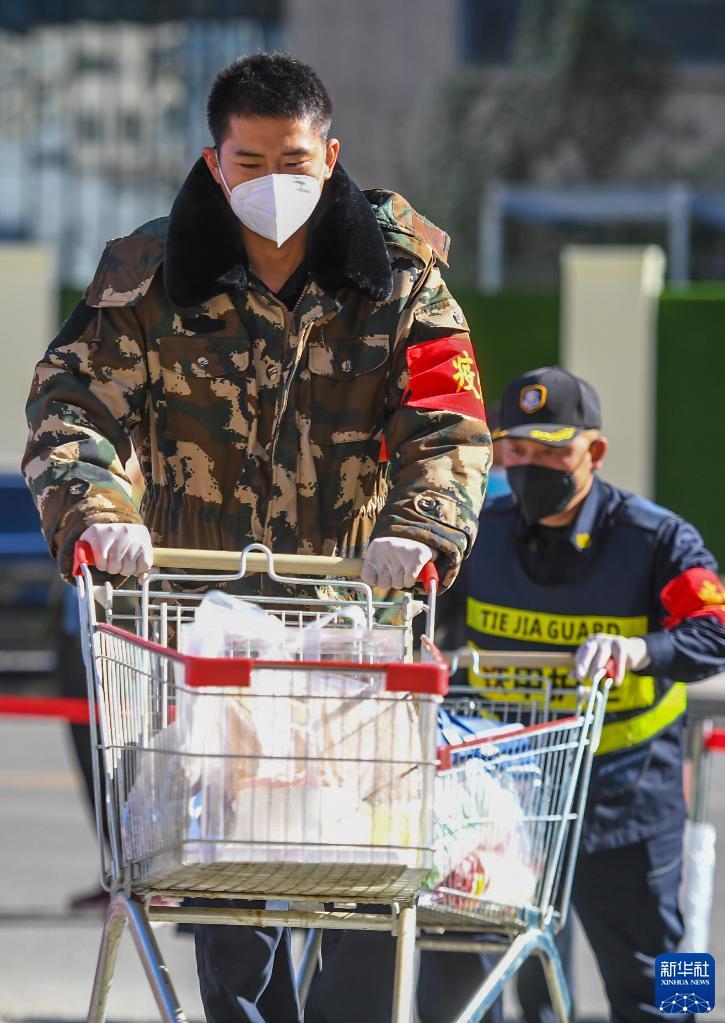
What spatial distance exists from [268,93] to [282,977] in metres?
1.81

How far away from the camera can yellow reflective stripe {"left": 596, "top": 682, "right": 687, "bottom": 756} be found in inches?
192

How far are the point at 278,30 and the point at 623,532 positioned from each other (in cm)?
3150

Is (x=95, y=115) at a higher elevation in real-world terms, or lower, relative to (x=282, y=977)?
higher

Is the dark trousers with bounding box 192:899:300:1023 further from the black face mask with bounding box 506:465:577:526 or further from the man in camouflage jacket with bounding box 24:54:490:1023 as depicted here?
the black face mask with bounding box 506:465:577:526

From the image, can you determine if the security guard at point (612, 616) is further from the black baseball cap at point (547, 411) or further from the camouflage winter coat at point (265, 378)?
the camouflage winter coat at point (265, 378)

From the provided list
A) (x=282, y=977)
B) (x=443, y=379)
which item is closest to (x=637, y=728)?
(x=282, y=977)

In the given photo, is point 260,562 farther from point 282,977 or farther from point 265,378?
point 282,977

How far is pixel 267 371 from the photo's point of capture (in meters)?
3.88

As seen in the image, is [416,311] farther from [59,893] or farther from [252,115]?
[59,893]

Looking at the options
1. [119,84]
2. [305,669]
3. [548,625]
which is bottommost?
[548,625]

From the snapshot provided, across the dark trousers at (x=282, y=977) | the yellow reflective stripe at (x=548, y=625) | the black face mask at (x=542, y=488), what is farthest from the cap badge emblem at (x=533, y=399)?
the dark trousers at (x=282, y=977)

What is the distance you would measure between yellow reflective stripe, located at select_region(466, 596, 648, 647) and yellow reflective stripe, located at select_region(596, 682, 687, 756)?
0.65 feet

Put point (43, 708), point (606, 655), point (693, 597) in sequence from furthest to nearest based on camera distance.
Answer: point (43, 708) → point (693, 597) → point (606, 655)

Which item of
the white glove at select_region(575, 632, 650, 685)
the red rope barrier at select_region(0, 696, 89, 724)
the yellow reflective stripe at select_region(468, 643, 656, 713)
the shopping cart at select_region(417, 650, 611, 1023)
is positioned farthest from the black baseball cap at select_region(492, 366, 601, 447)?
the red rope barrier at select_region(0, 696, 89, 724)
